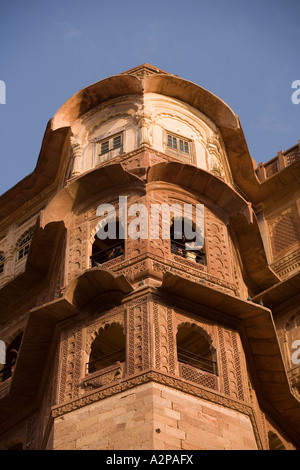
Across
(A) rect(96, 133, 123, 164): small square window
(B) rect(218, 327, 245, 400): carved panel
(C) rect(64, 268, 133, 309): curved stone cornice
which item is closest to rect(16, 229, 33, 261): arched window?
(A) rect(96, 133, 123, 164): small square window

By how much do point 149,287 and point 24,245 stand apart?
26.4ft

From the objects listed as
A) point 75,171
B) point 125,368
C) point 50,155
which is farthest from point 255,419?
point 50,155

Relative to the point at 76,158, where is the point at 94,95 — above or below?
above

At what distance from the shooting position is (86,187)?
79.4 feet

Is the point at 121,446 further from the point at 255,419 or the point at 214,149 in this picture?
the point at 214,149

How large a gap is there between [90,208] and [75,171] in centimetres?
210

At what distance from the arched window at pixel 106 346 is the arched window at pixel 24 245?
5734mm

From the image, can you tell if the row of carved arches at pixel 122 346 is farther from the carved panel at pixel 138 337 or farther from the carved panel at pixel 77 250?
the carved panel at pixel 77 250


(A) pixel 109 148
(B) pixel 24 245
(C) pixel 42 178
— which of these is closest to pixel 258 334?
(A) pixel 109 148

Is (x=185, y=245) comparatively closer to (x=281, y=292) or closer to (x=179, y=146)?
(x=281, y=292)

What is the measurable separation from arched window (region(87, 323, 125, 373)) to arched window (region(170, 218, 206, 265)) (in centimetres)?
242

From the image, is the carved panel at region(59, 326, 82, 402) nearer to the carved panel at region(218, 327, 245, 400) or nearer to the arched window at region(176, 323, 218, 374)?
the arched window at region(176, 323, 218, 374)

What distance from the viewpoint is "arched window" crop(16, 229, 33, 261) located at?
1092 inches

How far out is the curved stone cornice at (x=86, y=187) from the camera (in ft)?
78.4
